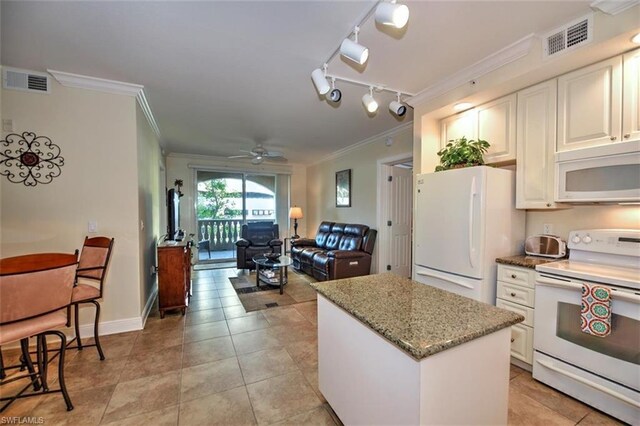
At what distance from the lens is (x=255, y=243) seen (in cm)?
559

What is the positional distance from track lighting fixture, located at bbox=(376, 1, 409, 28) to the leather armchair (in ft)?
15.1

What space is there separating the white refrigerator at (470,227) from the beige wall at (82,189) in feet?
10.1

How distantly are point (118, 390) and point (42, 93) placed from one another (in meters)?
2.73

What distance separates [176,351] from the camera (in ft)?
8.20

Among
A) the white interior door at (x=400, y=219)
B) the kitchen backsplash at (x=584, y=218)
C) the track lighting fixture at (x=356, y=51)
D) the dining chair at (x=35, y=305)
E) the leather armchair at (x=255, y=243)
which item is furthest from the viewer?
the leather armchair at (x=255, y=243)

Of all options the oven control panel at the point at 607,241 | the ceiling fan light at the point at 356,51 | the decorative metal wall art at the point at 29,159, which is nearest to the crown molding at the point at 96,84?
the decorative metal wall art at the point at 29,159

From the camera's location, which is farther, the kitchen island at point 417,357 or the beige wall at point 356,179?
the beige wall at point 356,179

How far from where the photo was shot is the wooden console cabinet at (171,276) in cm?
319

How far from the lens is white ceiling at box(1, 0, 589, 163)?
1.72 m

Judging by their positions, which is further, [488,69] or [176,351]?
[176,351]

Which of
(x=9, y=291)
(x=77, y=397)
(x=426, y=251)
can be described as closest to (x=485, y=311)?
(x=426, y=251)

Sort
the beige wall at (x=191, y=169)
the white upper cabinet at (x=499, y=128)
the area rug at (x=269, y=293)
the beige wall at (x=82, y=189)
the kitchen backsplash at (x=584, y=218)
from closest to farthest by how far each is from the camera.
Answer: the kitchen backsplash at (x=584, y=218) → the white upper cabinet at (x=499, y=128) → the beige wall at (x=82, y=189) → the area rug at (x=269, y=293) → the beige wall at (x=191, y=169)

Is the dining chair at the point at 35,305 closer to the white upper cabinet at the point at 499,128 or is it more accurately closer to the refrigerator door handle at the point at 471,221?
the refrigerator door handle at the point at 471,221

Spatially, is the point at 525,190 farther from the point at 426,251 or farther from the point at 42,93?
the point at 42,93
